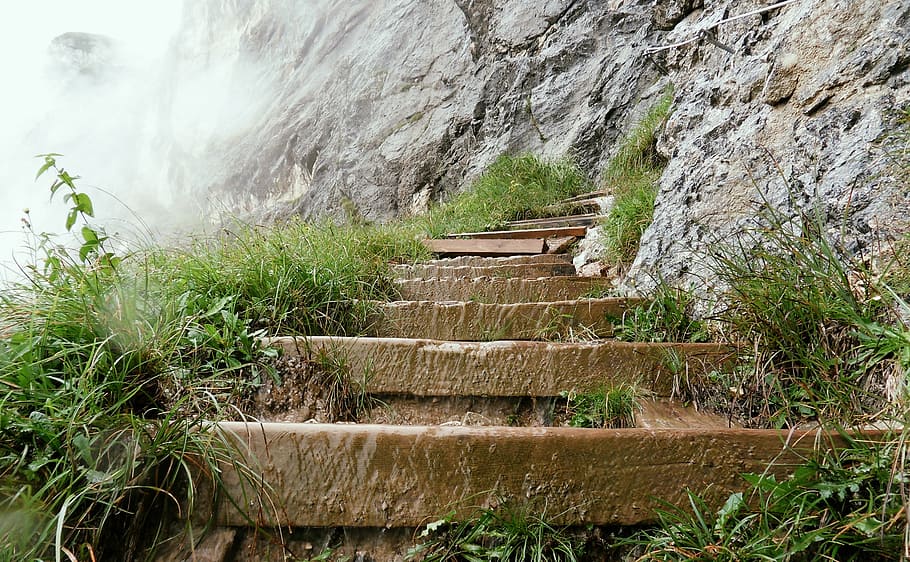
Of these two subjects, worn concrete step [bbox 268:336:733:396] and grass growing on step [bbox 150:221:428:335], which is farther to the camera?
grass growing on step [bbox 150:221:428:335]

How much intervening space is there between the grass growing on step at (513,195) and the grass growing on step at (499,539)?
3.69 meters

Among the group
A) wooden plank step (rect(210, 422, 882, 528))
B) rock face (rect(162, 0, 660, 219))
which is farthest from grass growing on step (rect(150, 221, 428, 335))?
rock face (rect(162, 0, 660, 219))

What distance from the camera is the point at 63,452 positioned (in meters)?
0.88

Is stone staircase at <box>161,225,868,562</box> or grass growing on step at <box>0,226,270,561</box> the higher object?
grass growing on step at <box>0,226,270,561</box>

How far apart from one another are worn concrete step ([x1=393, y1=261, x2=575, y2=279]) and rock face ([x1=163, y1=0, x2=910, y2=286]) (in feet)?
3.03

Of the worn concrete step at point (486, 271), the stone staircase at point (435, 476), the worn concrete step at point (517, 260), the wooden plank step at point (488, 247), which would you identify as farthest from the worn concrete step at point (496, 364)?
the wooden plank step at point (488, 247)

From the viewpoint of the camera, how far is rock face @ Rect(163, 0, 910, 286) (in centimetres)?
158

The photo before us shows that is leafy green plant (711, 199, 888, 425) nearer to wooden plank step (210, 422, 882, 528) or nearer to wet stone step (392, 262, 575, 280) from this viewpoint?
wooden plank step (210, 422, 882, 528)

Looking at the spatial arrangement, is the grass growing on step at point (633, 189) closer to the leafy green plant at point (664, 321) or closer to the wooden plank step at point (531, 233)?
the wooden plank step at point (531, 233)

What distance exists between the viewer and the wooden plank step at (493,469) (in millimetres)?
1035

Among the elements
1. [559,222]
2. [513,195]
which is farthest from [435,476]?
[513,195]

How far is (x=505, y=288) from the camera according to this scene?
268cm

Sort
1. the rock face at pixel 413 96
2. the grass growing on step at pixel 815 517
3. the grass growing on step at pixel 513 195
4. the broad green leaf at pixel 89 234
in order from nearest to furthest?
the grass growing on step at pixel 815 517
the broad green leaf at pixel 89 234
the grass growing on step at pixel 513 195
the rock face at pixel 413 96

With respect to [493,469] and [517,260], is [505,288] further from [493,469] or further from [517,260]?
[493,469]
